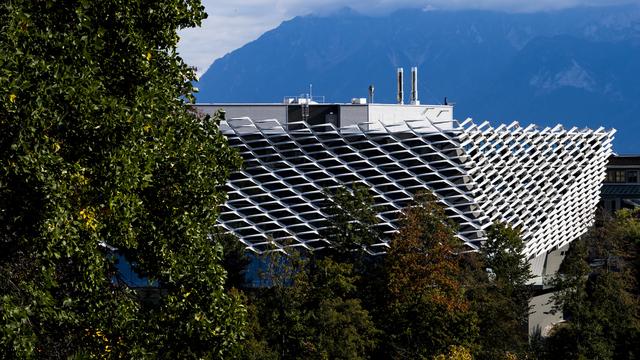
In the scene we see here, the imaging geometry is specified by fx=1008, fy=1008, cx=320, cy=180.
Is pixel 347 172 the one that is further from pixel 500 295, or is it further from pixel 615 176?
pixel 615 176

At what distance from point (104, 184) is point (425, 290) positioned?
3707 centimetres

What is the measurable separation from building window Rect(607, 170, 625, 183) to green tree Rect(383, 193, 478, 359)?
5929 centimetres

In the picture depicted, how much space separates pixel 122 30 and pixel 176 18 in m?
1.21

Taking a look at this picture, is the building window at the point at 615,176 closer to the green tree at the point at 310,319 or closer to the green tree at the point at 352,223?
the green tree at the point at 352,223

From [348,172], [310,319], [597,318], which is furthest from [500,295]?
[348,172]

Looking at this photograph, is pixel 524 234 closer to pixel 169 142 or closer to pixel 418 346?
pixel 418 346

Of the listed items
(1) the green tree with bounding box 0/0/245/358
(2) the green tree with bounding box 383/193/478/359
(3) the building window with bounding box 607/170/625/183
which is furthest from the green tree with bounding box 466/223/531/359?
(3) the building window with bounding box 607/170/625/183

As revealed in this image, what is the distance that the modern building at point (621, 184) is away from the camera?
111694mm

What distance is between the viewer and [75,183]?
47.6ft

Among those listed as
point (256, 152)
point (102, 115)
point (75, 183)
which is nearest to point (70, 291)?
point (75, 183)

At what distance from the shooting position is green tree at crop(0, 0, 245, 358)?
13781 mm

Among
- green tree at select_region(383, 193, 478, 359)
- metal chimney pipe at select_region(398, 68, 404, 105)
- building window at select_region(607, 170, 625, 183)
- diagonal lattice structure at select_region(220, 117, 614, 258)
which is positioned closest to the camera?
green tree at select_region(383, 193, 478, 359)

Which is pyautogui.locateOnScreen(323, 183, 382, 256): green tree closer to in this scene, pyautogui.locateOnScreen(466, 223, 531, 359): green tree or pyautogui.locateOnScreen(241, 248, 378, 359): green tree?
pyautogui.locateOnScreen(466, 223, 531, 359): green tree

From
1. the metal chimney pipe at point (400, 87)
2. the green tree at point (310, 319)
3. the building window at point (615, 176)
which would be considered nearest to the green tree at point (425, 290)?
the green tree at point (310, 319)
